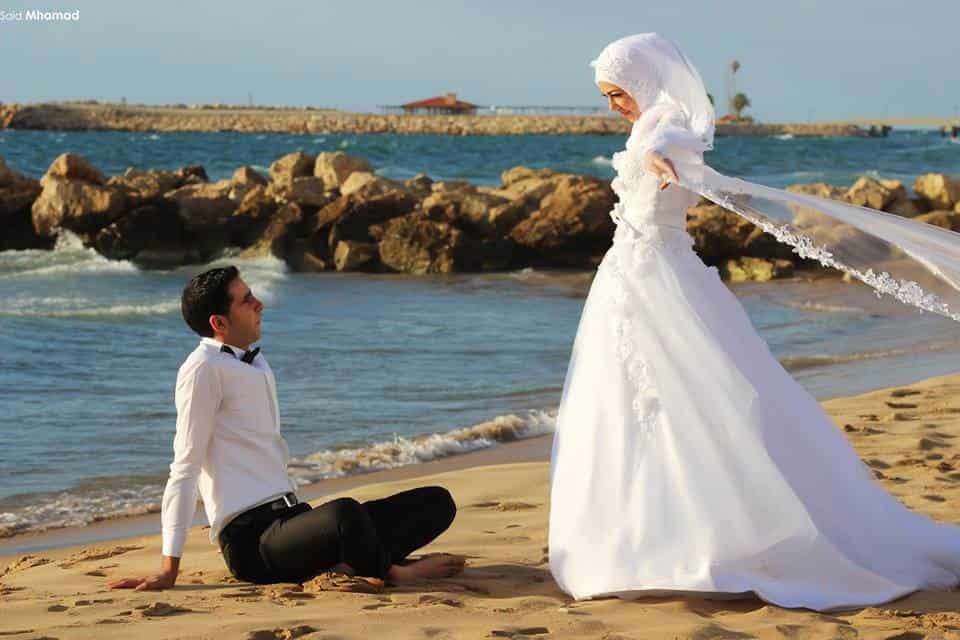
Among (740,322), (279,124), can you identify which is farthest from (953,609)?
(279,124)

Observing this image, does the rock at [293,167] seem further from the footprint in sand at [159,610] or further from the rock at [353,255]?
the footprint in sand at [159,610]

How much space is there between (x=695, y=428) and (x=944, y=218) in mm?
18845

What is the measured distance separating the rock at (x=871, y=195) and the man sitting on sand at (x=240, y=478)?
1948cm

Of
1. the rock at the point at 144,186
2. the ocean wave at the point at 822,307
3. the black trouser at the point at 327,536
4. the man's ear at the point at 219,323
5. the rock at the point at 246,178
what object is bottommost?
the ocean wave at the point at 822,307

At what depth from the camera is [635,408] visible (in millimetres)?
4586

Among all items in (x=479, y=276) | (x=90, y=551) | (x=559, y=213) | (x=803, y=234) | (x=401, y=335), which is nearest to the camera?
(x=803, y=234)

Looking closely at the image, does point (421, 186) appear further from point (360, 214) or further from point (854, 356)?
point (854, 356)

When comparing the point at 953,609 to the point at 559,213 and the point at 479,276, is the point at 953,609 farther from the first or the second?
the point at 559,213

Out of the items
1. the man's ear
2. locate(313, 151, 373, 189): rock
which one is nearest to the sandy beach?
the man's ear

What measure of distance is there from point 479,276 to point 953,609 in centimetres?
1624

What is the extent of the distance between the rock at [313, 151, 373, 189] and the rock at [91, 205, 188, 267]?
319cm

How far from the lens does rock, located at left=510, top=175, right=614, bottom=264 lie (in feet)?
71.7

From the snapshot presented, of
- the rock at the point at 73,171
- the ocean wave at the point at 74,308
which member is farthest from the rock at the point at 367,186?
the ocean wave at the point at 74,308

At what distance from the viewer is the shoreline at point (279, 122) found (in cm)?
10756
